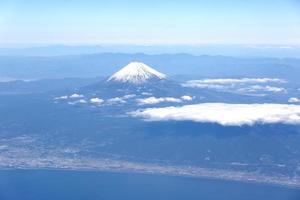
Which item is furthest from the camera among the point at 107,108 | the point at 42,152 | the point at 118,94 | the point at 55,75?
the point at 55,75

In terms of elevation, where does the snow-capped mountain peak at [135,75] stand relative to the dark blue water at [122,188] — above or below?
above

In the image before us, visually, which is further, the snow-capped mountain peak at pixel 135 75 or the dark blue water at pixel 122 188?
the snow-capped mountain peak at pixel 135 75

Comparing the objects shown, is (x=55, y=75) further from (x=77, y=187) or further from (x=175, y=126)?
(x=77, y=187)

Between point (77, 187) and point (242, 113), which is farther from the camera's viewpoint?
point (242, 113)

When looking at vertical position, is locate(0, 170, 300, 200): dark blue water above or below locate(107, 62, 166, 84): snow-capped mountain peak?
below

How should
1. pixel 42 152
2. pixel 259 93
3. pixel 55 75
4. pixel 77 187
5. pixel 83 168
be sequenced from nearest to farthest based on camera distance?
pixel 77 187 → pixel 83 168 → pixel 42 152 → pixel 259 93 → pixel 55 75

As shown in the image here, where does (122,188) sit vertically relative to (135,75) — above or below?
below

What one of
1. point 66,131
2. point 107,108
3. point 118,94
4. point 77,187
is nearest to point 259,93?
point 118,94

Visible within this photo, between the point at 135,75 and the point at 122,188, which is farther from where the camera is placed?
the point at 135,75
